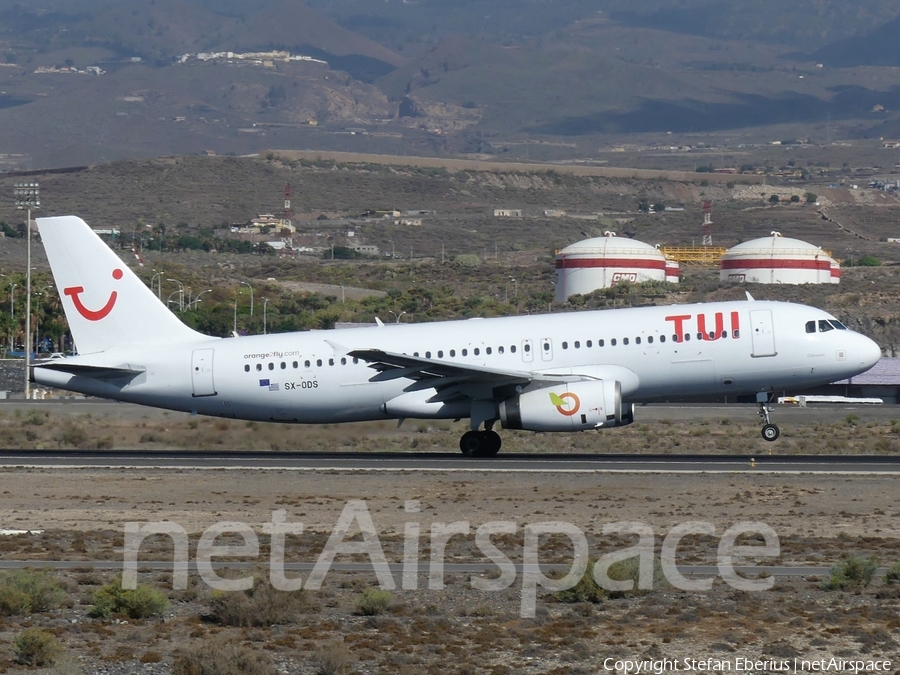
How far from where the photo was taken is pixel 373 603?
18516 millimetres

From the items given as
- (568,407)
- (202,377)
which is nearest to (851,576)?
(568,407)

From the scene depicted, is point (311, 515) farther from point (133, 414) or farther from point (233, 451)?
point (133, 414)

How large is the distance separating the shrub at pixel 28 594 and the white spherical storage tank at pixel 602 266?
113m

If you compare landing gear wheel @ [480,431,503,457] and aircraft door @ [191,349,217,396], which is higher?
aircraft door @ [191,349,217,396]

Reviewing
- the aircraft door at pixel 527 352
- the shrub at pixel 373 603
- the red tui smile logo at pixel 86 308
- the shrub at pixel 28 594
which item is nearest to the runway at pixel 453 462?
the aircraft door at pixel 527 352

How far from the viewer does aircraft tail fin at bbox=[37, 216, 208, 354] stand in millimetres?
39344

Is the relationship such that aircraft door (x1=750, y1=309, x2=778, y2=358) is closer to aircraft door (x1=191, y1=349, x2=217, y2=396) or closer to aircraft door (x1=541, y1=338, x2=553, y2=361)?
aircraft door (x1=541, y1=338, x2=553, y2=361)

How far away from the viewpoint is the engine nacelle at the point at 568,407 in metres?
35.8

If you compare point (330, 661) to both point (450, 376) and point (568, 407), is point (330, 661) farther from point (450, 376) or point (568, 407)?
point (450, 376)

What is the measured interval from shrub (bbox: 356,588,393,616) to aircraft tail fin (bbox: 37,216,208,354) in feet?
72.6

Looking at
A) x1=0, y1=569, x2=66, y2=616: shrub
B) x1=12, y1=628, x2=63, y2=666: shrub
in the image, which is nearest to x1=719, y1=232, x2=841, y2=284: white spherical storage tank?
x1=0, y1=569, x2=66, y2=616: shrub

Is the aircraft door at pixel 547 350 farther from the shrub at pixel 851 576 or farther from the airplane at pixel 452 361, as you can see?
the shrub at pixel 851 576

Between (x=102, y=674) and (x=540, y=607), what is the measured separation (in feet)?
18.9

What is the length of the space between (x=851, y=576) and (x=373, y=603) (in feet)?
21.8
